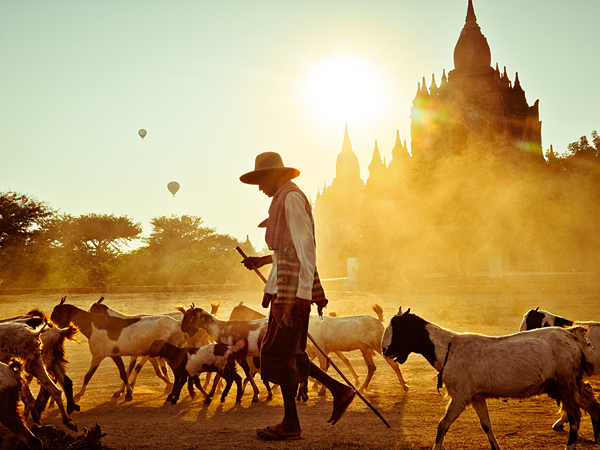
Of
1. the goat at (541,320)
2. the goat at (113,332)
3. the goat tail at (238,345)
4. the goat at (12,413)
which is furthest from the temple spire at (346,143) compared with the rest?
the goat at (12,413)

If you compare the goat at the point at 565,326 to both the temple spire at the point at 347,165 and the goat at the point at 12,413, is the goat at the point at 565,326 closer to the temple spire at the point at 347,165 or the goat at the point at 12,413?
the goat at the point at 12,413

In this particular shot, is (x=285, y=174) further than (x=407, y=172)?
No

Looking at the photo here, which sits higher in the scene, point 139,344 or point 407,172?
point 407,172

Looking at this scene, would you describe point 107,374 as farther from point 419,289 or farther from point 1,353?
point 419,289

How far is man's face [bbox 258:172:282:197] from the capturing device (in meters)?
5.37

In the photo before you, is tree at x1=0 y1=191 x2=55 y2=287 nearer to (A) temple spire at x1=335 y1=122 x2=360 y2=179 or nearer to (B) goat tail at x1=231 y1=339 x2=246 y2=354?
(B) goat tail at x1=231 y1=339 x2=246 y2=354

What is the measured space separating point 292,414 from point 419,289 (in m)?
26.1

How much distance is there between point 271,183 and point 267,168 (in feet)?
0.55

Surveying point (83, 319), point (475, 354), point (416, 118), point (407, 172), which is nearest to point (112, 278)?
point (407, 172)

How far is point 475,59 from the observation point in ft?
152

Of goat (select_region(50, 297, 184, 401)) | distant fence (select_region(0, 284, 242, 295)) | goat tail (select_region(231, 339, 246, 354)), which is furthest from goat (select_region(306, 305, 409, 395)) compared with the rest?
distant fence (select_region(0, 284, 242, 295))

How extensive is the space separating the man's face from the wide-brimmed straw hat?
0.04 m

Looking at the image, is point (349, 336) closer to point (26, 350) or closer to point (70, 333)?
point (70, 333)

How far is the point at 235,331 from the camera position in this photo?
8.80 metres
